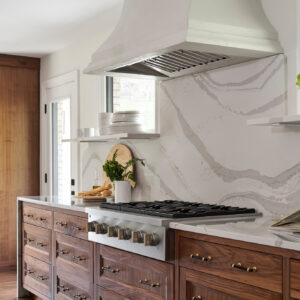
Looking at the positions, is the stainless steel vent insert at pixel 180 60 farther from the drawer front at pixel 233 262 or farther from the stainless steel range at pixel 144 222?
the drawer front at pixel 233 262

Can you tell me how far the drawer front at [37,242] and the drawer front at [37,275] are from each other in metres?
0.05

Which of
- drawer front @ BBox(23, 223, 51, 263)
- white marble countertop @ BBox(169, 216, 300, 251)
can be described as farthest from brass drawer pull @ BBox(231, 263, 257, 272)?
drawer front @ BBox(23, 223, 51, 263)

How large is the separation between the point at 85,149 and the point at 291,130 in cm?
265

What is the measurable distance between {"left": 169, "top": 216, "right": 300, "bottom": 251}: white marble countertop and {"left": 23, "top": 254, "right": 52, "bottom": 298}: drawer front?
1866 mm

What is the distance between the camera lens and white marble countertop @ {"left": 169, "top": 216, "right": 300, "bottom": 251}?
1.86m

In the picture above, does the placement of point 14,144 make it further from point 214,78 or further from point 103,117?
point 214,78

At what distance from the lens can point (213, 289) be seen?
219 cm

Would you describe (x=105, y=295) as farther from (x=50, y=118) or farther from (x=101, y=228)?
(x=50, y=118)

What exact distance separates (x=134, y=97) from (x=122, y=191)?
3.06 ft

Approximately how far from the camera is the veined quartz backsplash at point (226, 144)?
2.67m

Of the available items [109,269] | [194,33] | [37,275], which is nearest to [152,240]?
[109,269]

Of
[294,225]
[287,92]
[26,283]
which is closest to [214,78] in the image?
[287,92]

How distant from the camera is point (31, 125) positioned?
19.4 ft

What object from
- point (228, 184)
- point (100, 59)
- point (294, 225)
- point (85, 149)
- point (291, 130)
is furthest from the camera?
point (85, 149)
